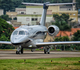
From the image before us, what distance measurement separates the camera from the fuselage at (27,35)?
117ft

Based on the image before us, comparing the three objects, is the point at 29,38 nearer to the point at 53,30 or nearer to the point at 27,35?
the point at 27,35

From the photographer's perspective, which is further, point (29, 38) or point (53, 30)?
point (53, 30)

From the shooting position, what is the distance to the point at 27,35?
37156mm

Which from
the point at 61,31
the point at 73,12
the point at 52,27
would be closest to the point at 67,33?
the point at 61,31

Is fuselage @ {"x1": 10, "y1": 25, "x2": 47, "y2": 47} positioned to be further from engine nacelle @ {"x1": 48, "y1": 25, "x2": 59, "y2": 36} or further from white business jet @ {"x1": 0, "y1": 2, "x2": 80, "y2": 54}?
engine nacelle @ {"x1": 48, "y1": 25, "x2": 59, "y2": 36}

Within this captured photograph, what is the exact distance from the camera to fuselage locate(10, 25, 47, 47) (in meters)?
35.7

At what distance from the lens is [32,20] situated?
118m

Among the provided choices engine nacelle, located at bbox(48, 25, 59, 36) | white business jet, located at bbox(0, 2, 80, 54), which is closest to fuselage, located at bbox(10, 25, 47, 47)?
white business jet, located at bbox(0, 2, 80, 54)

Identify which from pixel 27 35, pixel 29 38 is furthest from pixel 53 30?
pixel 27 35

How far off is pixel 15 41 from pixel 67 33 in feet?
179

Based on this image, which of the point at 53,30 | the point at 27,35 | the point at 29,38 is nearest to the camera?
the point at 27,35

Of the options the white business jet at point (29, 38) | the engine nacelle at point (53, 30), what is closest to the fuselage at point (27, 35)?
the white business jet at point (29, 38)

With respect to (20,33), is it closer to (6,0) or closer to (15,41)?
(15,41)

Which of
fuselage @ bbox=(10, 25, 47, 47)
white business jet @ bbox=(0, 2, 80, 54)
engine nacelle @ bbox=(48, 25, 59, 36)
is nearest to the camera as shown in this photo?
fuselage @ bbox=(10, 25, 47, 47)
